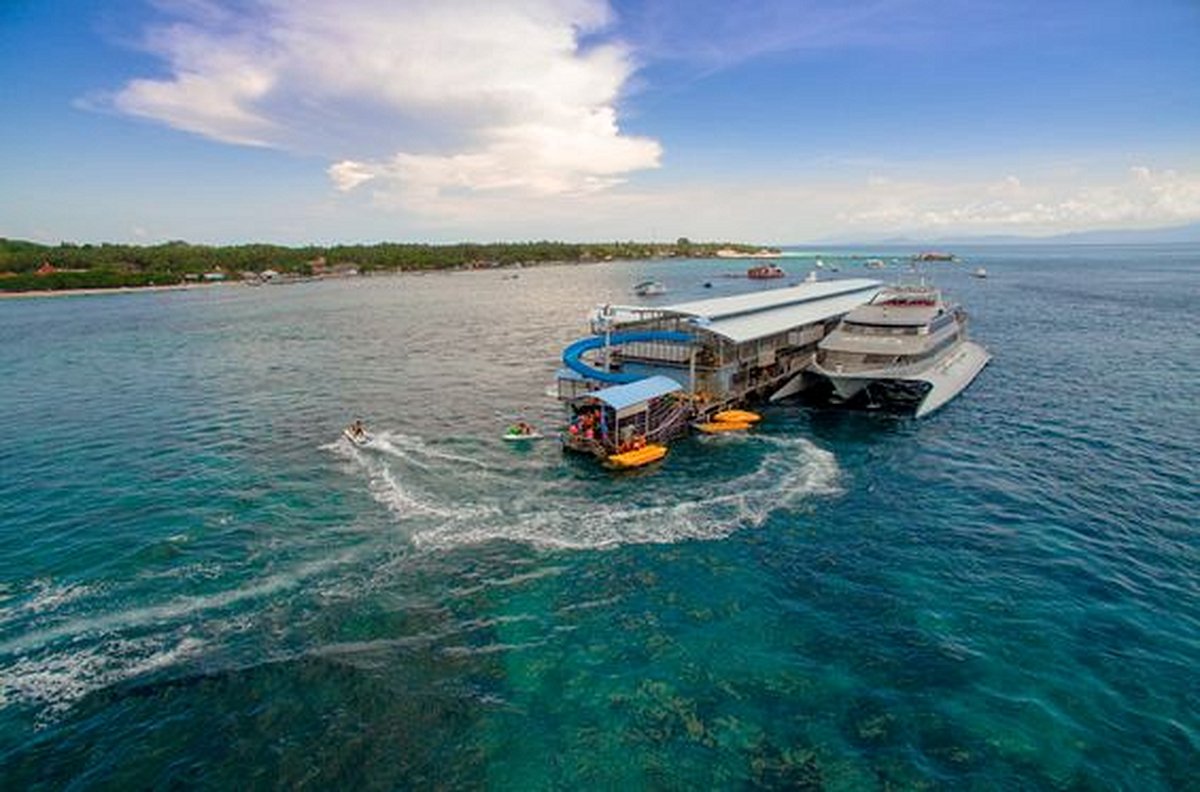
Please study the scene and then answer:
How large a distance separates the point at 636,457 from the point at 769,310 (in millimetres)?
38070

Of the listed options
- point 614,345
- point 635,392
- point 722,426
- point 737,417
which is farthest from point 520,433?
point 737,417

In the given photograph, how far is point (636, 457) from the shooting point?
48562 millimetres

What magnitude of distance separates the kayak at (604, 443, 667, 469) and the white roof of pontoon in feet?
52.7

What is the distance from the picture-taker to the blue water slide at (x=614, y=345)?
193 ft

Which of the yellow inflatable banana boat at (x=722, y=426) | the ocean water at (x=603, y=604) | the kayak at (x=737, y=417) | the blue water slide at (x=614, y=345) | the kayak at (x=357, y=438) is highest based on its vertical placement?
the blue water slide at (x=614, y=345)

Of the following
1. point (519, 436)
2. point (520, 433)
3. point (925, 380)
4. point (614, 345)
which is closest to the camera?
point (519, 436)

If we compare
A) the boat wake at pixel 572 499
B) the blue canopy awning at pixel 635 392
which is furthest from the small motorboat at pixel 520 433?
the blue canopy awning at pixel 635 392

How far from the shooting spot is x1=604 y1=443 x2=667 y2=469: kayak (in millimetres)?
47719

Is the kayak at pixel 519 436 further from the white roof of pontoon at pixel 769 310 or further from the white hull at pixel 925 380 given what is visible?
the white hull at pixel 925 380

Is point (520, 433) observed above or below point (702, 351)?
below

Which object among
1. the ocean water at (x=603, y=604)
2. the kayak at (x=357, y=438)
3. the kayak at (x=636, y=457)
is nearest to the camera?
the ocean water at (x=603, y=604)

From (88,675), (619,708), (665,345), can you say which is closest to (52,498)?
(88,675)

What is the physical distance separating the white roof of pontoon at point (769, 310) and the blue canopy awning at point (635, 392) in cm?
899

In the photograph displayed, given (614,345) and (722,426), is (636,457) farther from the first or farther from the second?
(614,345)
